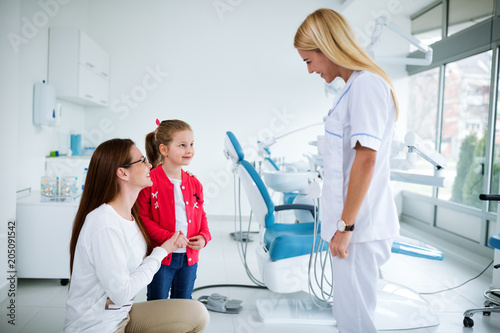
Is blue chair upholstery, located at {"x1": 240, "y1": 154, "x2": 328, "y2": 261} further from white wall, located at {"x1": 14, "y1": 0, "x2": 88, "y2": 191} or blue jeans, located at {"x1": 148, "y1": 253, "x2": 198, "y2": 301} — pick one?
white wall, located at {"x1": 14, "y1": 0, "x2": 88, "y2": 191}

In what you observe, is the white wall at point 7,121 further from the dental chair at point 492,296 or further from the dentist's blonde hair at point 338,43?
the dental chair at point 492,296

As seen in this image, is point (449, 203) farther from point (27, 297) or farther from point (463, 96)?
point (27, 297)

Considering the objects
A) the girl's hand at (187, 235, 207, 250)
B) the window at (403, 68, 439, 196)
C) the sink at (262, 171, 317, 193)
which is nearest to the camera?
the girl's hand at (187, 235, 207, 250)

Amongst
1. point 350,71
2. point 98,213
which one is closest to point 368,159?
point 350,71

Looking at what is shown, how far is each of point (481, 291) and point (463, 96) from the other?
86.6 inches

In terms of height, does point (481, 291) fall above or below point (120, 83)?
below

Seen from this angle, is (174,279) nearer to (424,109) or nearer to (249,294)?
(249,294)

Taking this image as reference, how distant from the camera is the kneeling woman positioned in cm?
106

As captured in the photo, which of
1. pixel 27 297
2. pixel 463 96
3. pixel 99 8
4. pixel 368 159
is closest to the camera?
pixel 368 159

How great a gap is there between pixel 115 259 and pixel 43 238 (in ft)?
5.75

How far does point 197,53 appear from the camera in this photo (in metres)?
4.83

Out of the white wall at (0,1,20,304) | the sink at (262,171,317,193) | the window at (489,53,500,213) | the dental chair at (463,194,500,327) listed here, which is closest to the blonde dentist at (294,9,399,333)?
the dental chair at (463,194,500,327)

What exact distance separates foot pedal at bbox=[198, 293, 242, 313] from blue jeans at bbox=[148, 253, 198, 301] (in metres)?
0.62

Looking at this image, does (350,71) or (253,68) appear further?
(253,68)
